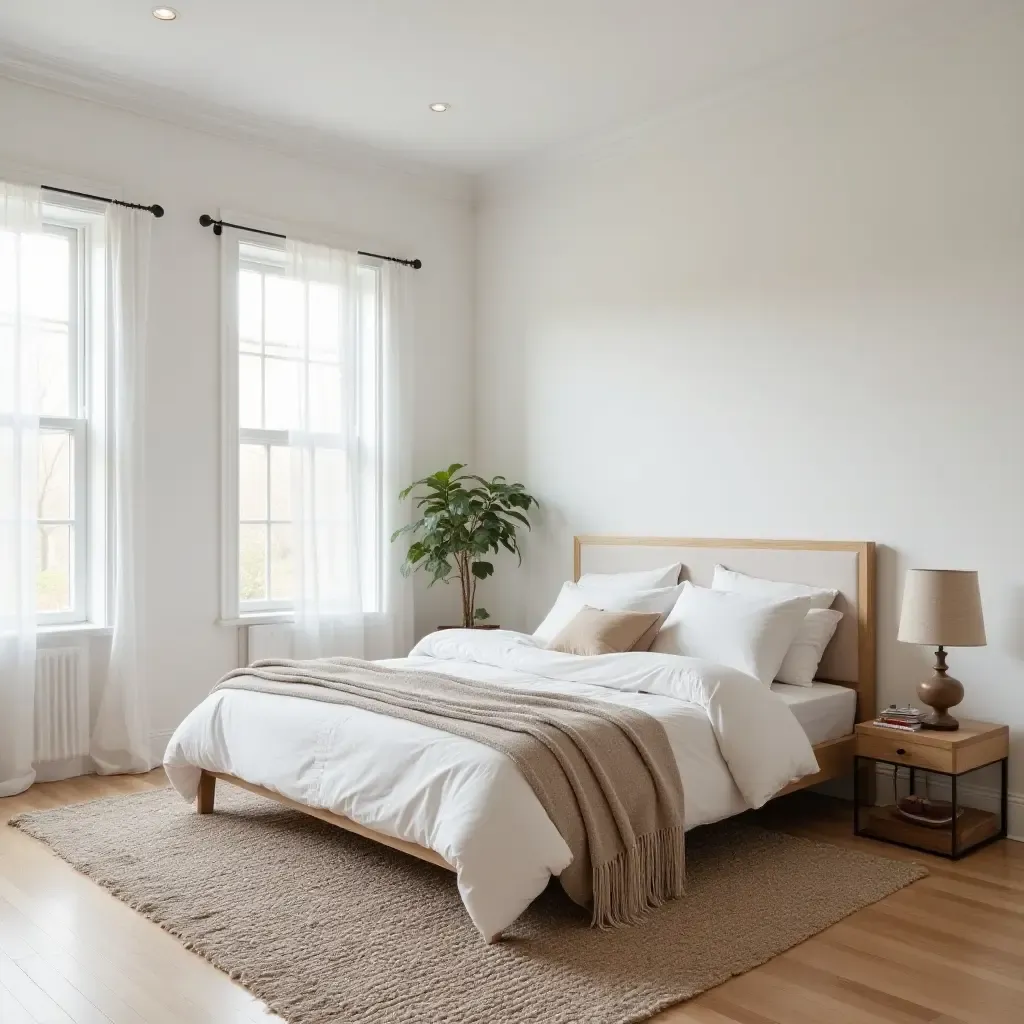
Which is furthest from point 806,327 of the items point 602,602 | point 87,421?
point 87,421

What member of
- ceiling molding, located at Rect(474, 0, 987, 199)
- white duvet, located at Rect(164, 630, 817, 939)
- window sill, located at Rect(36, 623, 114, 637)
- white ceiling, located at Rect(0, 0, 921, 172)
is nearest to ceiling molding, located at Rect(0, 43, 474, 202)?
white ceiling, located at Rect(0, 0, 921, 172)

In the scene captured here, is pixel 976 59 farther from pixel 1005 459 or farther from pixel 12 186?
pixel 12 186

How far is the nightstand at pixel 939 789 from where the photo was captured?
3.56m

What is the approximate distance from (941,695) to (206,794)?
2789mm

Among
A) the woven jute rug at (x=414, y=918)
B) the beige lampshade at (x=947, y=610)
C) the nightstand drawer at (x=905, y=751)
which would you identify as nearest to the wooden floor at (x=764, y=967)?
the woven jute rug at (x=414, y=918)

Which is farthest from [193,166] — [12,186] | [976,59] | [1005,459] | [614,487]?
[1005,459]

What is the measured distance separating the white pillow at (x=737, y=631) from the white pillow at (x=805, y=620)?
77mm

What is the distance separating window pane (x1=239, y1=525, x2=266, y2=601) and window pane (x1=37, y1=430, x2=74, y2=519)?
0.85 metres

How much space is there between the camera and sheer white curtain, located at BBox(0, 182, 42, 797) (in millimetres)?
4359

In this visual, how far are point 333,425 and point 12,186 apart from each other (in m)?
1.84

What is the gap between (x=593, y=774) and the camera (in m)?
2.97

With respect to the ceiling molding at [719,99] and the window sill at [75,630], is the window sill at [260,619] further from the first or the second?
the ceiling molding at [719,99]

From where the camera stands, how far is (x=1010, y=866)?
3.48 metres

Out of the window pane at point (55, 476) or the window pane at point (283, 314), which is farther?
the window pane at point (283, 314)
